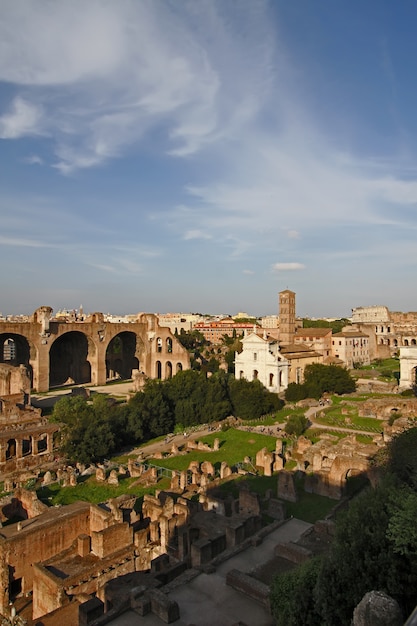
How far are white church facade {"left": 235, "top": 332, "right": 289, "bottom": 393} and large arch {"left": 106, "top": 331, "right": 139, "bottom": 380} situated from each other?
16376 mm

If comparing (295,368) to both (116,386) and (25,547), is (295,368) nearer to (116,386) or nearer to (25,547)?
(116,386)

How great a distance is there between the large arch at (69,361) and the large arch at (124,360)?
5.26m

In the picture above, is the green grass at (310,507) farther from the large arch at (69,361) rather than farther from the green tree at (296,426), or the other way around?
the large arch at (69,361)

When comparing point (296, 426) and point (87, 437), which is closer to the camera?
point (87, 437)

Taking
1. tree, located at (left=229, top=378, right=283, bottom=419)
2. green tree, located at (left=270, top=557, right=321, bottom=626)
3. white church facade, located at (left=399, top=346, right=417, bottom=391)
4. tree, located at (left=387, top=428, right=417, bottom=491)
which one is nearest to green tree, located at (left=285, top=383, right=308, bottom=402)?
tree, located at (left=229, top=378, right=283, bottom=419)

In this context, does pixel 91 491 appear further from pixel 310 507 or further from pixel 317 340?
pixel 317 340

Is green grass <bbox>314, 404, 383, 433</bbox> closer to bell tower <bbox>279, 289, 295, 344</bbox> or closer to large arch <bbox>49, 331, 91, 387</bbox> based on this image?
bell tower <bbox>279, 289, 295, 344</bbox>

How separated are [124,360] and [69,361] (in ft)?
25.1

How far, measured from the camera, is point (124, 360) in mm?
59094

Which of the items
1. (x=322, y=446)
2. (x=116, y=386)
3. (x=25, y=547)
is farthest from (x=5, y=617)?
(x=116, y=386)

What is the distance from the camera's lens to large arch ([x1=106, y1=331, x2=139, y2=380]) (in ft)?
190

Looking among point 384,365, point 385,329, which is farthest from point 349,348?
point 385,329

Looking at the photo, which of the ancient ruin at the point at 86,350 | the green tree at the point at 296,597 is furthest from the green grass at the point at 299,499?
the ancient ruin at the point at 86,350

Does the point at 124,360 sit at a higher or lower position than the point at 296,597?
higher
